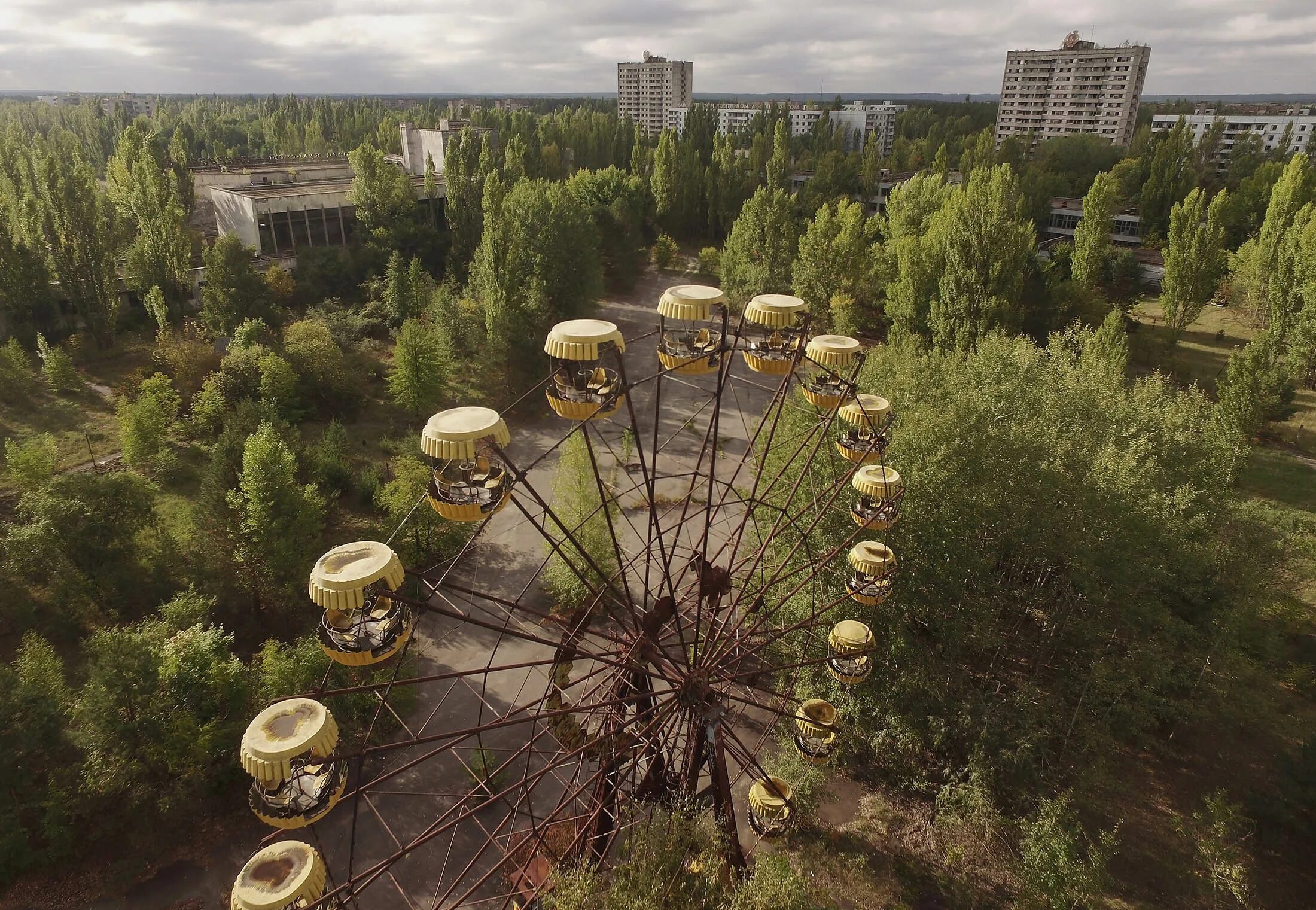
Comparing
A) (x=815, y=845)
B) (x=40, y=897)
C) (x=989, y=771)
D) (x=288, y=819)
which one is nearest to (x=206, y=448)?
(x=40, y=897)

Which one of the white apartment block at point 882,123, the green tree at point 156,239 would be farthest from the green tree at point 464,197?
the white apartment block at point 882,123

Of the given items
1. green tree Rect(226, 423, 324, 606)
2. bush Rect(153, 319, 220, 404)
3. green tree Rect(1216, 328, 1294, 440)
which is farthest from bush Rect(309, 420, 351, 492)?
green tree Rect(1216, 328, 1294, 440)

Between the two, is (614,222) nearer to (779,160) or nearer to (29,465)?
(779,160)

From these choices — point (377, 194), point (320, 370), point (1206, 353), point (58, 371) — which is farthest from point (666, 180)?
point (58, 371)

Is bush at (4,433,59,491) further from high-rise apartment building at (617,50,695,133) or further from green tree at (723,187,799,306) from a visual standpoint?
high-rise apartment building at (617,50,695,133)

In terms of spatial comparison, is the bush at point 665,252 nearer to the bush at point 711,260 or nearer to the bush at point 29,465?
the bush at point 711,260

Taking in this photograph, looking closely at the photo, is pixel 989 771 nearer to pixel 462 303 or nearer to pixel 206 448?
pixel 206 448
